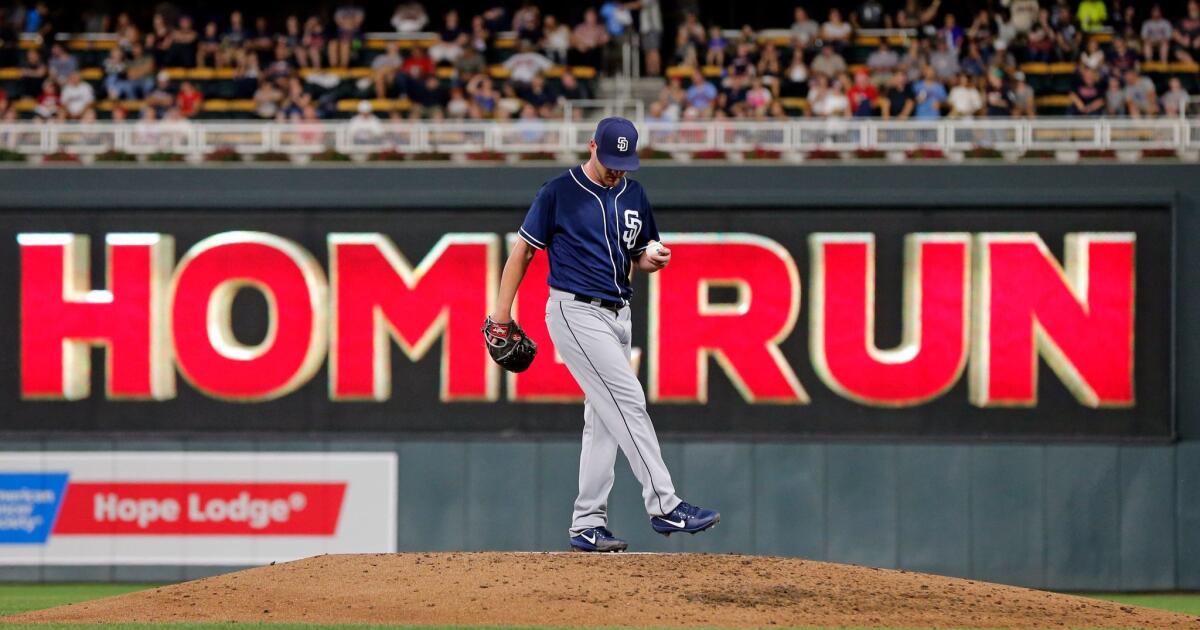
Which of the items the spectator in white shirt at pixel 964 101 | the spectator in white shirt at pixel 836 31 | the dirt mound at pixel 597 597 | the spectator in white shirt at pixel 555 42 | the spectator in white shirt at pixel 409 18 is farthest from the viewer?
the spectator in white shirt at pixel 409 18

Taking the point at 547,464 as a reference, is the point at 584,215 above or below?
above

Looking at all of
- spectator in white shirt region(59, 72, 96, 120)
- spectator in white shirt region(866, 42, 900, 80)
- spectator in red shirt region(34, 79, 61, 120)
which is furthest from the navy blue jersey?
spectator in red shirt region(34, 79, 61, 120)

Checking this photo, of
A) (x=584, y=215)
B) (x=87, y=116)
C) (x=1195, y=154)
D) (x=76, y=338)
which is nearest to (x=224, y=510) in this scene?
(x=76, y=338)

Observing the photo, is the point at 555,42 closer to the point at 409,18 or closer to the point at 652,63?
the point at 652,63

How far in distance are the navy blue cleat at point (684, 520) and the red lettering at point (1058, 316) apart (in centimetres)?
726

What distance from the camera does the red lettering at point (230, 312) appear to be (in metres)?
16.0

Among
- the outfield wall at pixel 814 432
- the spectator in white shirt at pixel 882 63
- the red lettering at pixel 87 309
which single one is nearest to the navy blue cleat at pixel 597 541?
the outfield wall at pixel 814 432

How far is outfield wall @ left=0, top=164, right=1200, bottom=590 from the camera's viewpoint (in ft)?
51.4

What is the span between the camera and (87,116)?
1823 centimetres

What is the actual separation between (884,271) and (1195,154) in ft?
10.5

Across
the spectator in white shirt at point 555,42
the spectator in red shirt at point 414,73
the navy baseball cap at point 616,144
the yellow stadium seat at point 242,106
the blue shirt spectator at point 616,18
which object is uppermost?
the blue shirt spectator at point 616,18

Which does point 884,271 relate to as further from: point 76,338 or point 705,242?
point 76,338

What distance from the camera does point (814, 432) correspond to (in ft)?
52.0

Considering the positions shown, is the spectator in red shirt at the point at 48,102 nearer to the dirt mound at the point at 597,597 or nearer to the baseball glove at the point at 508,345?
the dirt mound at the point at 597,597
